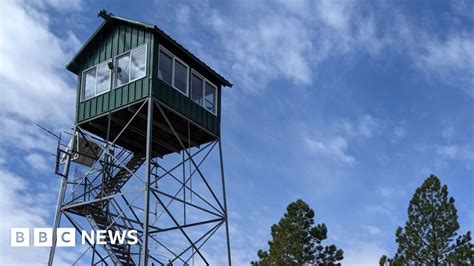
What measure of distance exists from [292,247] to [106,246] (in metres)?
20.5

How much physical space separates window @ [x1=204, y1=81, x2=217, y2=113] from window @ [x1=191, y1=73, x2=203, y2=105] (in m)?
0.40

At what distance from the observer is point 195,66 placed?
3002 centimetres

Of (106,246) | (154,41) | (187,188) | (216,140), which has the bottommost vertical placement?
(106,246)

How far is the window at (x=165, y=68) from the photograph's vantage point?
91.5 ft

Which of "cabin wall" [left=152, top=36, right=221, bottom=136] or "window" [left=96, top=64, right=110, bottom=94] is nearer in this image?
"cabin wall" [left=152, top=36, right=221, bottom=136]

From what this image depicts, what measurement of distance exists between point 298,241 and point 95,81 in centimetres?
2117

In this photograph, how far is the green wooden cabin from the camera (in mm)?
27562

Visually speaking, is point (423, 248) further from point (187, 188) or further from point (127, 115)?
point (127, 115)

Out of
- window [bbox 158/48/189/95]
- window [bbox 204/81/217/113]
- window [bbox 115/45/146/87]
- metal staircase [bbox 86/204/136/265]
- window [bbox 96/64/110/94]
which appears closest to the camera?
metal staircase [bbox 86/204/136/265]

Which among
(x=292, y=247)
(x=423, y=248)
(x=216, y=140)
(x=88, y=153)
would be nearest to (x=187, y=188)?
(x=216, y=140)

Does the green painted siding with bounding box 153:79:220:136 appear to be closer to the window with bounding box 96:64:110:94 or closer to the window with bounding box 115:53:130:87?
the window with bounding box 115:53:130:87

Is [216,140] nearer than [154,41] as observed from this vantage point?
No

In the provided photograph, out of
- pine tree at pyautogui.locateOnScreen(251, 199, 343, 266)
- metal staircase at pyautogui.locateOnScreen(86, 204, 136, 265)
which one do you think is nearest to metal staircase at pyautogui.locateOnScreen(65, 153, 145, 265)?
metal staircase at pyautogui.locateOnScreen(86, 204, 136, 265)

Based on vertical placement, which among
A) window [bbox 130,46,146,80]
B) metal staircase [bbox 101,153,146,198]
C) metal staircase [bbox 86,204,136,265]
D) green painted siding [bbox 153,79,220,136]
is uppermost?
window [bbox 130,46,146,80]
